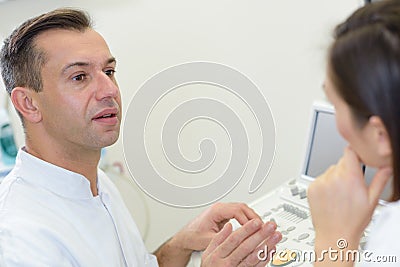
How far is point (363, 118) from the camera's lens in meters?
0.65

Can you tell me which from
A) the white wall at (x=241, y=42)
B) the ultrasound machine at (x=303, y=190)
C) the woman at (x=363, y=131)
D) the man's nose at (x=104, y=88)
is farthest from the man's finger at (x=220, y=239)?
the white wall at (x=241, y=42)

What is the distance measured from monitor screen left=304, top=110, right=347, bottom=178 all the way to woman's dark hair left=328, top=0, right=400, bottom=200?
53cm

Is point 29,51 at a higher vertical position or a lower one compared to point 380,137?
higher

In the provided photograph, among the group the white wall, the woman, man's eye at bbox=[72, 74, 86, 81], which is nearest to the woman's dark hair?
the woman

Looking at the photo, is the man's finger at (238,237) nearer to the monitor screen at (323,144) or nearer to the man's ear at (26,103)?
the monitor screen at (323,144)

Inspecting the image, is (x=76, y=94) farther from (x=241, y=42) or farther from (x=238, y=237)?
(x=241, y=42)

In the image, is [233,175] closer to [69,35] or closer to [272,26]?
[272,26]

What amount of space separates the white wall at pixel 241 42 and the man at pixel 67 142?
58 centimetres

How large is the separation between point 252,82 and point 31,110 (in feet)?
2.46
